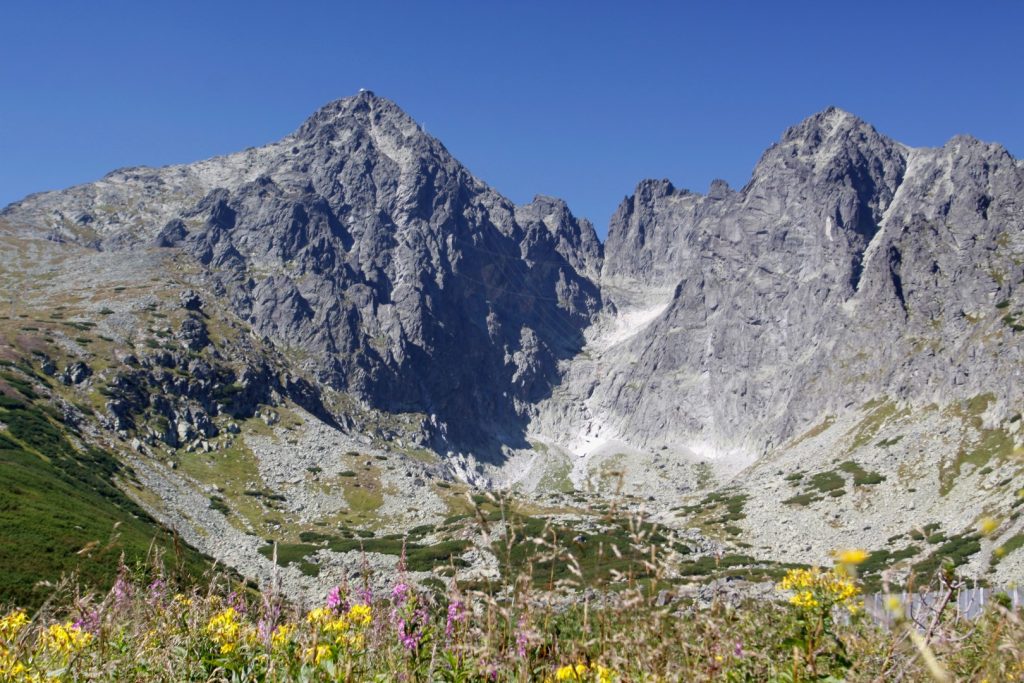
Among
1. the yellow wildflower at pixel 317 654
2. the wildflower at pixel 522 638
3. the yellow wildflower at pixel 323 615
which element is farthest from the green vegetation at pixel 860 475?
the yellow wildflower at pixel 317 654

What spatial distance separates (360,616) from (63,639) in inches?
102

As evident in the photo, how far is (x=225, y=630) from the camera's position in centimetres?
557

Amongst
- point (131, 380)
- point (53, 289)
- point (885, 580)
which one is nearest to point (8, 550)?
point (885, 580)

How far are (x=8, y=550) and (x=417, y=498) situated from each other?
82786mm

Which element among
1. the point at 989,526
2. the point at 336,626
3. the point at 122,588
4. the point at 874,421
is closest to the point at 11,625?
the point at 122,588

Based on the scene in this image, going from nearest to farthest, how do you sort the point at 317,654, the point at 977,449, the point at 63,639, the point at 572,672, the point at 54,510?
the point at 572,672
the point at 317,654
the point at 63,639
the point at 54,510
the point at 977,449

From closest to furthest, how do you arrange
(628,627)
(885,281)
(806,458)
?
1. (628,627)
2. (806,458)
3. (885,281)

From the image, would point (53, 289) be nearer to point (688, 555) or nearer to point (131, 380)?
point (131, 380)

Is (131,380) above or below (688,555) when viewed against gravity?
above

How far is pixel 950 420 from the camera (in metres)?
120

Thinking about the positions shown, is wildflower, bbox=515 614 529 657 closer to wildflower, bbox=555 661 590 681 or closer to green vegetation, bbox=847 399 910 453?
wildflower, bbox=555 661 590 681

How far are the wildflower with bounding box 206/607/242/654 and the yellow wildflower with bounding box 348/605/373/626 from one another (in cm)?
87

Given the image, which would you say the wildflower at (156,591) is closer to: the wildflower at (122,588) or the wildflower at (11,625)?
the wildflower at (122,588)

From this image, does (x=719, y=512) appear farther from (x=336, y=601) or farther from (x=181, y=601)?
(x=181, y=601)
